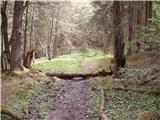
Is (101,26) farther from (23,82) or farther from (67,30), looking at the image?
(23,82)

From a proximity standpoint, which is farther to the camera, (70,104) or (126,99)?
(70,104)

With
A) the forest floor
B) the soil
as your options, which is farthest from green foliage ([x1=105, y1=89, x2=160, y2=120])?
the soil

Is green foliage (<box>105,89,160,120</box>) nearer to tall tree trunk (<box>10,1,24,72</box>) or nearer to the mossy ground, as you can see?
the mossy ground

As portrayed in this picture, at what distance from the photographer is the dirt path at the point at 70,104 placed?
474 inches

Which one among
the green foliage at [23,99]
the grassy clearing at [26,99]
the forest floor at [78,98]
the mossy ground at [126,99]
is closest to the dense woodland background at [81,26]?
the forest floor at [78,98]

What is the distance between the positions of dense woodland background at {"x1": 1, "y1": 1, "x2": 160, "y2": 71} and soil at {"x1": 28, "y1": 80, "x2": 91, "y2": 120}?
3037 mm

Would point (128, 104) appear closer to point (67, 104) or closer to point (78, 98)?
point (67, 104)

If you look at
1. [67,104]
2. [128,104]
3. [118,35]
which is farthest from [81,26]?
[128,104]

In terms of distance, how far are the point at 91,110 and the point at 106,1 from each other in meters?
17.9

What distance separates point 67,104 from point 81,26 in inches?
1838

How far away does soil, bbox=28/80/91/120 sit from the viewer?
39.3 ft

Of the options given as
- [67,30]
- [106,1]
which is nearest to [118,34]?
[106,1]

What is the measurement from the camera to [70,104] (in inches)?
544

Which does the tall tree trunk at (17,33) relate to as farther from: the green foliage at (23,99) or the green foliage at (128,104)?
the green foliage at (128,104)
